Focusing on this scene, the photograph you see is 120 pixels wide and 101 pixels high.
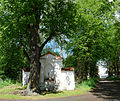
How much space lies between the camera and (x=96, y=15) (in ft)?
75.4

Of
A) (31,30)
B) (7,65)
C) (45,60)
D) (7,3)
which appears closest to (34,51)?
(31,30)

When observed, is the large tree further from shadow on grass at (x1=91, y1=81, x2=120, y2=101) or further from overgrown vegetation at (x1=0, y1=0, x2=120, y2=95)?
shadow on grass at (x1=91, y1=81, x2=120, y2=101)

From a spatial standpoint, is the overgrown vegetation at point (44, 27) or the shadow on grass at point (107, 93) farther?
the overgrown vegetation at point (44, 27)

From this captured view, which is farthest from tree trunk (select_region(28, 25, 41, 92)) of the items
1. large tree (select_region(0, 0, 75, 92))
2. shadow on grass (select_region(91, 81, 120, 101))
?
shadow on grass (select_region(91, 81, 120, 101))

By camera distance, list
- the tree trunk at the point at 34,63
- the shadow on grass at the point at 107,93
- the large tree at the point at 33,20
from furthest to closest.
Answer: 1. the tree trunk at the point at 34,63
2. the large tree at the point at 33,20
3. the shadow on grass at the point at 107,93

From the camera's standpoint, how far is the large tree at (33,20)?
12625 mm

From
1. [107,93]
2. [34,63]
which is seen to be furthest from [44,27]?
[107,93]

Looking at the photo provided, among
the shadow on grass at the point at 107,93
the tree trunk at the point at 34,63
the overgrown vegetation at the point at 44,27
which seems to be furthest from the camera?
the tree trunk at the point at 34,63

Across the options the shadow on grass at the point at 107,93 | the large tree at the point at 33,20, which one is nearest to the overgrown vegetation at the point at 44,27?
the large tree at the point at 33,20

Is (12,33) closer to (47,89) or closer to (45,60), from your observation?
(45,60)

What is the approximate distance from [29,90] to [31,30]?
5.68 m

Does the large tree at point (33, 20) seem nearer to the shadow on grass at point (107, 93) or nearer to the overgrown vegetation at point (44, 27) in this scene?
the overgrown vegetation at point (44, 27)

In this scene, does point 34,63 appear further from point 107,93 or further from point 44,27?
point 107,93

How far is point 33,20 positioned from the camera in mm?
12688
